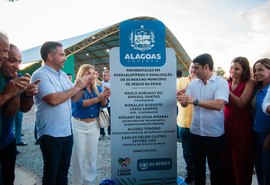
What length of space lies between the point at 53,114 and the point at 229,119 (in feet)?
7.34

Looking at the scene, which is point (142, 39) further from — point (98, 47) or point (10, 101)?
point (98, 47)

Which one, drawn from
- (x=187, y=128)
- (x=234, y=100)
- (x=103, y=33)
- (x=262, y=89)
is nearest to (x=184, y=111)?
(x=187, y=128)

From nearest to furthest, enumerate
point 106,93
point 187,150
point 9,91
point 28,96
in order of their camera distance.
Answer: point 9,91, point 28,96, point 106,93, point 187,150

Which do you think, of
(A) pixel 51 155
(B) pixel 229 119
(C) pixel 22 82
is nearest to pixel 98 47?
(B) pixel 229 119

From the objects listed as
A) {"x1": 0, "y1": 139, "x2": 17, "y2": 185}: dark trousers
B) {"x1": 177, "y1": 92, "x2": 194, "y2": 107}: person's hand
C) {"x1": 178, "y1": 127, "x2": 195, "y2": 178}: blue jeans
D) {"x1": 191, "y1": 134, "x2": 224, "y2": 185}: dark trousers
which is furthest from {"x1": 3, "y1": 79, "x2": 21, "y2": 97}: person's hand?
{"x1": 178, "y1": 127, "x2": 195, "y2": 178}: blue jeans

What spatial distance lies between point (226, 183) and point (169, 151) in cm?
100

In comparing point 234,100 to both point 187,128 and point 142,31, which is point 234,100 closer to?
point 187,128

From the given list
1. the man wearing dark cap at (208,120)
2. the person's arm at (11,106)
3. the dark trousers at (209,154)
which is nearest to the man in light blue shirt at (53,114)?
the person's arm at (11,106)

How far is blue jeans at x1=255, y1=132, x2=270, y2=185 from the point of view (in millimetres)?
2479

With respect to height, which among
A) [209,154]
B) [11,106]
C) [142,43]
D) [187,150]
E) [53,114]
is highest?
[142,43]

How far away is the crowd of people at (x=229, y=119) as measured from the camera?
9.39 ft

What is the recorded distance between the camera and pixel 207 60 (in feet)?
9.75

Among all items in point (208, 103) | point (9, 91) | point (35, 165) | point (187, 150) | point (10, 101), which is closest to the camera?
point (9, 91)

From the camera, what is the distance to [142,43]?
2955mm
